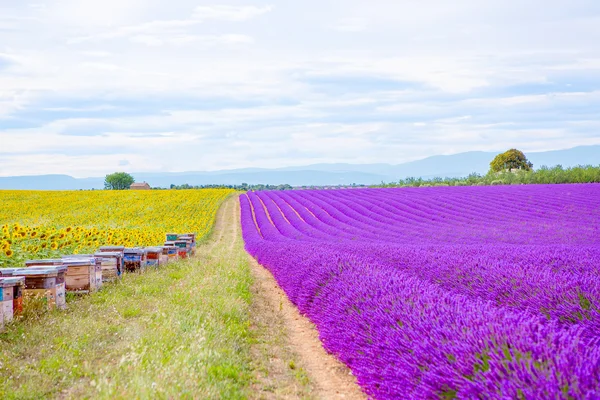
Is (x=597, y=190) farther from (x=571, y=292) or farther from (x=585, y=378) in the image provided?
(x=585, y=378)

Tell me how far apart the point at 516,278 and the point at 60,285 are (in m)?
5.12

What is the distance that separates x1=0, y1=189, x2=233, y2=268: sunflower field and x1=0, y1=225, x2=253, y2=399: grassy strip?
123 inches

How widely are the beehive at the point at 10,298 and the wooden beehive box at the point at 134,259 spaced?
14.7 feet

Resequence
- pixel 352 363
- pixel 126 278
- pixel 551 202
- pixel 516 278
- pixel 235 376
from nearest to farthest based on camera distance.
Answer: pixel 235 376, pixel 352 363, pixel 516 278, pixel 126 278, pixel 551 202

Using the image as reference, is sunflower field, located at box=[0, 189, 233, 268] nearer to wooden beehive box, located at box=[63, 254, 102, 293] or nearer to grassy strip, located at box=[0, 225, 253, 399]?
wooden beehive box, located at box=[63, 254, 102, 293]

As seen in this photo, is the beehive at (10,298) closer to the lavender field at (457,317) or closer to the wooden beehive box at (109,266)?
the wooden beehive box at (109,266)

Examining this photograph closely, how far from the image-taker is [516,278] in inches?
225

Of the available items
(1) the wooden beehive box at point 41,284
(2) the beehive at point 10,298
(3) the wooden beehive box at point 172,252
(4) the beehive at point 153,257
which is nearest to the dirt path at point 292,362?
(1) the wooden beehive box at point 41,284

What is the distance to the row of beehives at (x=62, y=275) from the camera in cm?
600

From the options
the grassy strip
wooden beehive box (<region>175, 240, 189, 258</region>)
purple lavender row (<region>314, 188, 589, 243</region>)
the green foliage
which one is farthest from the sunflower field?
the green foliage

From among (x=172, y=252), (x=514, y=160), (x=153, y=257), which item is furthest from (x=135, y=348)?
(x=514, y=160)

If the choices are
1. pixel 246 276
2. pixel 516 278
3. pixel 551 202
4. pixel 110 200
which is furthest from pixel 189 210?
pixel 516 278

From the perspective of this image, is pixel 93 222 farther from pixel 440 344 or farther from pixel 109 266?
pixel 440 344

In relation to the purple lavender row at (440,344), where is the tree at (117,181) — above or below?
above
